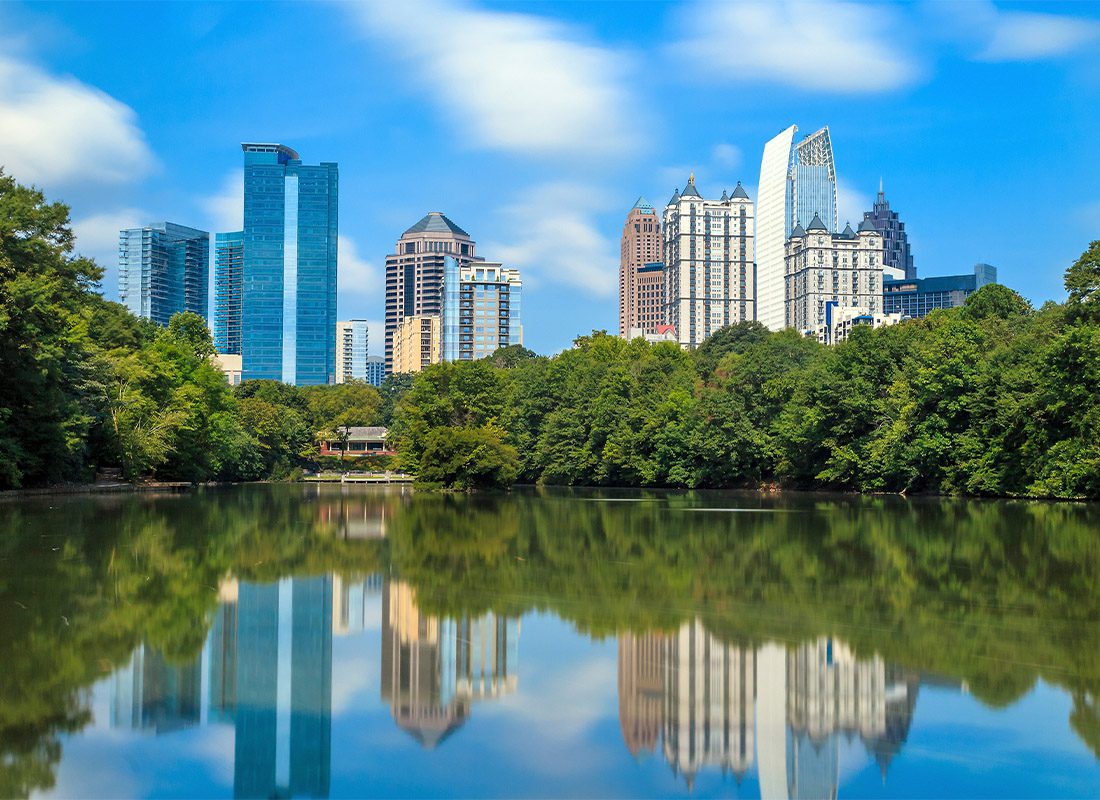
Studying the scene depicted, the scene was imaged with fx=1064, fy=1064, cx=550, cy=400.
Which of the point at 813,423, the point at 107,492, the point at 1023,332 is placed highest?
the point at 1023,332

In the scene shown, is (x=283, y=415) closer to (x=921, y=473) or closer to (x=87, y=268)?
(x=87, y=268)

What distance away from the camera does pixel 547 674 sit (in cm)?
842

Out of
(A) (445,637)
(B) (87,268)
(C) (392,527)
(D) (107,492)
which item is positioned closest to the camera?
(A) (445,637)

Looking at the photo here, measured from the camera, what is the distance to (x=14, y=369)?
33.3 m

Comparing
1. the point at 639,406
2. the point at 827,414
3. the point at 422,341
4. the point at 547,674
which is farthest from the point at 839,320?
the point at 547,674

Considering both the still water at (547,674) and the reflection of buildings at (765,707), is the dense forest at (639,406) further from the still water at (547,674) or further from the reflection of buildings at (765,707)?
the reflection of buildings at (765,707)

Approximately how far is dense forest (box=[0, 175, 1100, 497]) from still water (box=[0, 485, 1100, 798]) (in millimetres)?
21838

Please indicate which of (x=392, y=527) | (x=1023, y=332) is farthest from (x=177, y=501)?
(x=1023, y=332)

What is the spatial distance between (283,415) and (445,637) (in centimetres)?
7479

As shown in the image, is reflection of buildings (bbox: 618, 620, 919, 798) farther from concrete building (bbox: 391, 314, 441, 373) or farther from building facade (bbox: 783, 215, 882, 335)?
building facade (bbox: 783, 215, 882, 335)

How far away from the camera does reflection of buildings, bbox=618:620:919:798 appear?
20.7ft

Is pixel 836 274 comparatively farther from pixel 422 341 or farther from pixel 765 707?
pixel 765 707

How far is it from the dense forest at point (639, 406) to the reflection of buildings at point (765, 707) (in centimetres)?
2684

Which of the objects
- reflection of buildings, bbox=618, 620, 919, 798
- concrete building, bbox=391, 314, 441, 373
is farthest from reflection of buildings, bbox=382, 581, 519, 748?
concrete building, bbox=391, 314, 441, 373
